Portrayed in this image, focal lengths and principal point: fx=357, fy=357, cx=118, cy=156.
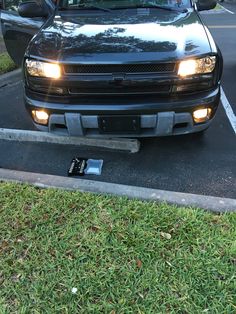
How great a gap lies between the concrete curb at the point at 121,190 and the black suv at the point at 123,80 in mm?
453

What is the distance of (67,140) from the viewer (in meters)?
3.79

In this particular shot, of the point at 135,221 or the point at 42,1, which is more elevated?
the point at 42,1

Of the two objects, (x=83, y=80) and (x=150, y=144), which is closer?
(x=83, y=80)

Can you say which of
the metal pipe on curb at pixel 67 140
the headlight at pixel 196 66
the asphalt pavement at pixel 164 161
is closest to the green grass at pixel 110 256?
the asphalt pavement at pixel 164 161

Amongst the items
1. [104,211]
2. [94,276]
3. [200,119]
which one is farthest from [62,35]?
[94,276]

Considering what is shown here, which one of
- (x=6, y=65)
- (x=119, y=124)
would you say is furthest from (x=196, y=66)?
(x=6, y=65)

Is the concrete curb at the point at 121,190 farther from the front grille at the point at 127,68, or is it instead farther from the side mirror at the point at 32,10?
the side mirror at the point at 32,10

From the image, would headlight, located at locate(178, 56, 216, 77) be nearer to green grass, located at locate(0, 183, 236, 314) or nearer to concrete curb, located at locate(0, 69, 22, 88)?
green grass, located at locate(0, 183, 236, 314)

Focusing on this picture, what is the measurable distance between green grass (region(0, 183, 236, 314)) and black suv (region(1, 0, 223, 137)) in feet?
2.29

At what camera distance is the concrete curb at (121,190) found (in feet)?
9.12

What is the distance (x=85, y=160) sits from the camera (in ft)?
11.5

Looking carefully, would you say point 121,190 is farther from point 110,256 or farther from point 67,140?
point 67,140

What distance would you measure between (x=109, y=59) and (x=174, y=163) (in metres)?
1.18

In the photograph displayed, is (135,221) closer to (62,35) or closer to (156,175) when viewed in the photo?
(156,175)
